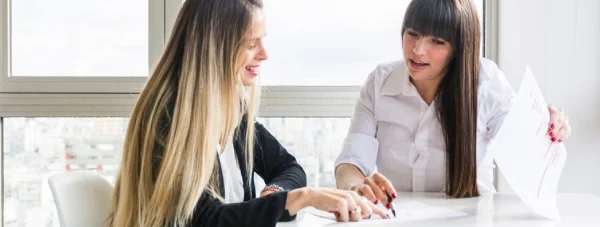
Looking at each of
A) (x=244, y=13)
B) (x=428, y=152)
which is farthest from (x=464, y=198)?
(x=244, y=13)

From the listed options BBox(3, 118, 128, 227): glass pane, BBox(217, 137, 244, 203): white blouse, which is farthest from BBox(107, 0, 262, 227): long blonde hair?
BBox(3, 118, 128, 227): glass pane

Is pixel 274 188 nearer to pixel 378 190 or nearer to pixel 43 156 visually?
pixel 378 190

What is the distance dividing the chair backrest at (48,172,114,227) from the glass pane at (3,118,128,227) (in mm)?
959

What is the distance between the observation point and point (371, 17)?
2.40 meters

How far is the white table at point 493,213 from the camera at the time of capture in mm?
1218

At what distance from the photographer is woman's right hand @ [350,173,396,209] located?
1.34 meters

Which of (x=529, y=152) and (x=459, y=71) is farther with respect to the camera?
(x=459, y=71)

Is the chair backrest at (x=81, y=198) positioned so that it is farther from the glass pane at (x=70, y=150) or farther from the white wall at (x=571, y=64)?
the white wall at (x=571, y=64)

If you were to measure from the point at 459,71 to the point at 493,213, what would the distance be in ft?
1.33

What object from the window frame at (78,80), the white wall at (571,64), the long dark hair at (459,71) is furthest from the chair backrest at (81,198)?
the white wall at (571,64)

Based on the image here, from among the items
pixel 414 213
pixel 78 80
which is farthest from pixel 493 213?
pixel 78 80

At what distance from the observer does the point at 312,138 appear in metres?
2.44

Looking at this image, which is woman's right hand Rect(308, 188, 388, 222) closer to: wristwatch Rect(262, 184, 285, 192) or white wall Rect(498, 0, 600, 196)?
wristwatch Rect(262, 184, 285, 192)

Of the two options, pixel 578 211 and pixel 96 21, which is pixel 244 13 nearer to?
pixel 578 211
